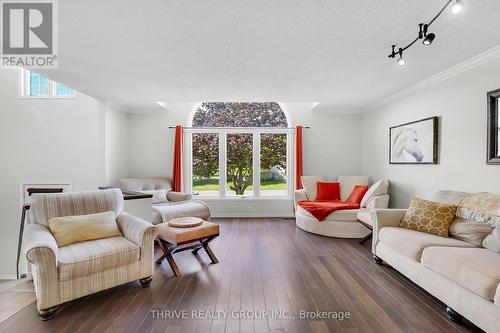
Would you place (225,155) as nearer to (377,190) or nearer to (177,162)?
(177,162)

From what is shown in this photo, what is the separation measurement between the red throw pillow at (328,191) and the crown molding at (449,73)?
6.10ft

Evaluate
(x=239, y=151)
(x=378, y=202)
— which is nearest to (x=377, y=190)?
(x=378, y=202)

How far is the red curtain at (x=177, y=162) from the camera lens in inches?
202

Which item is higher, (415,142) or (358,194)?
(415,142)

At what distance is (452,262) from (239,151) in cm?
420

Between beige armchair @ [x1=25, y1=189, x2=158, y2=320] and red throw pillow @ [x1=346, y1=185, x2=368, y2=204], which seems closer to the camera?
beige armchair @ [x1=25, y1=189, x2=158, y2=320]

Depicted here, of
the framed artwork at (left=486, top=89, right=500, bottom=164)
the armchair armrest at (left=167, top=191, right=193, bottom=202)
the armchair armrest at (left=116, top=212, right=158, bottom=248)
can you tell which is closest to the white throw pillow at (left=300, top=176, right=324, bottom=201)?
the armchair armrest at (left=167, top=191, right=193, bottom=202)

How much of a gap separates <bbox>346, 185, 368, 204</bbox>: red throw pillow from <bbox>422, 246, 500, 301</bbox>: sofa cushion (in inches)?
89.7

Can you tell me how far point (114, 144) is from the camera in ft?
15.5

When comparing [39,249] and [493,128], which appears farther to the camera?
[493,128]

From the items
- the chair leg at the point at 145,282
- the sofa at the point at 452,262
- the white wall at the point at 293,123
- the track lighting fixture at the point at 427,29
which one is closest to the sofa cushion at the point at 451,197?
the sofa at the point at 452,262

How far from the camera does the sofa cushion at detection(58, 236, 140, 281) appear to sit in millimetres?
1943

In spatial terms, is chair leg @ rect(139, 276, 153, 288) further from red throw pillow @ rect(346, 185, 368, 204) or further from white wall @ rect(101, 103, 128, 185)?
red throw pillow @ rect(346, 185, 368, 204)

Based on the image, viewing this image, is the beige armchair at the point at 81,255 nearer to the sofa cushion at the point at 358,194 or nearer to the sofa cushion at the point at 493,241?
the sofa cushion at the point at 493,241
